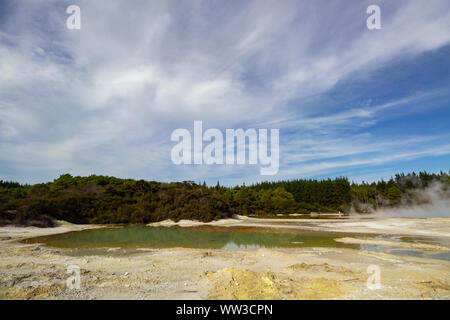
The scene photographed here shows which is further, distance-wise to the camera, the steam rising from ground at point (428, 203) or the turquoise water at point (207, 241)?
the steam rising from ground at point (428, 203)

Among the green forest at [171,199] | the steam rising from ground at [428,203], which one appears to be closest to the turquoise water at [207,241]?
the green forest at [171,199]

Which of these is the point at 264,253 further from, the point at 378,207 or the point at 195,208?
the point at 378,207

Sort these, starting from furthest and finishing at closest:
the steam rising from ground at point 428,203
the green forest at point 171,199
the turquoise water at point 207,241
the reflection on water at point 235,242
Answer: the steam rising from ground at point 428,203 → the green forest at point 171,199 → the turquoise water at point 207,241 → the reflection on water at point 235,242

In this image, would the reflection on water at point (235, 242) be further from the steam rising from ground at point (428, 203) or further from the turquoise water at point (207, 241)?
the steam rising from ground at point (428, 203)

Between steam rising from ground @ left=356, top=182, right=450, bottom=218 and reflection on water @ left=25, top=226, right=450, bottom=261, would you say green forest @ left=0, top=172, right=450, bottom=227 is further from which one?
reflection on water @ left=25, top=226, right=450, bottom=261

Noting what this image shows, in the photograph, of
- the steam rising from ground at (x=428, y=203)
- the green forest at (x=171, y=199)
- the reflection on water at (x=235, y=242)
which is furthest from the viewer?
the steam rising from ground at (x=428, y=203)

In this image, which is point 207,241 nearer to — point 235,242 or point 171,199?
point 235,242

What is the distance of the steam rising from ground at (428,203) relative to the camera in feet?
250

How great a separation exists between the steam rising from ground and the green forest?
0.72m

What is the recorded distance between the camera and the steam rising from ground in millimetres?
76312

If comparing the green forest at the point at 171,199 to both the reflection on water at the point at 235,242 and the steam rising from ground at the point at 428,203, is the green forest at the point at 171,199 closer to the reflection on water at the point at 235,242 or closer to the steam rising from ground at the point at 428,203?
the steam rising from ground at the point at 428,203

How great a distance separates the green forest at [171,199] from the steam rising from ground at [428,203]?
724 mm

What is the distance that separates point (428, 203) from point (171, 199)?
8286 cm

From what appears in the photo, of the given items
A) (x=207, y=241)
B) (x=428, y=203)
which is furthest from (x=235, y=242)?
(x=428, y=203)
